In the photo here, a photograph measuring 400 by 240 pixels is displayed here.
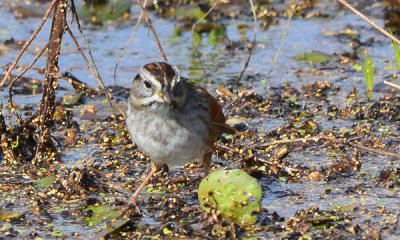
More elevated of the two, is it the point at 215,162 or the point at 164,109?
the point at 164,109

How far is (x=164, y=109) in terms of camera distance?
18.1 ft

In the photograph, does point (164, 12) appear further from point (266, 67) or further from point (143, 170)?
point (143, 170)

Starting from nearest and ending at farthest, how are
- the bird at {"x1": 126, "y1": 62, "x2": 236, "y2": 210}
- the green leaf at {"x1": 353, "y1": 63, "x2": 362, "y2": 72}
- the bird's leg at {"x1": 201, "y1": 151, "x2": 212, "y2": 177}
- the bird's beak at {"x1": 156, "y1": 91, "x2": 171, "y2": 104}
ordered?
the bird's beak at {"x1": 156, "y1": 91, "x2": 171, "y2": 104}, the bird at {"x1": 126, "y1": 62, "x2": 236, "y2": 210}, the bird's leg at {"x1": 201, "y1": 151, "x2": 212, "y2": 177}, the green leaf at {"x1": 353, "y1": 63, "x2": 362, "y2": 72}

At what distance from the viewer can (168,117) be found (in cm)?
554

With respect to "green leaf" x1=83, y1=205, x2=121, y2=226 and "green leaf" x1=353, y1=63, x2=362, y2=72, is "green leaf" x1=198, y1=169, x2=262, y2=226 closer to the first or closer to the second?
"green leaf" x1=83, y1=205, x2=121, y2=226

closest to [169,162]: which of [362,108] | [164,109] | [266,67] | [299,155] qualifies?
[164,109]

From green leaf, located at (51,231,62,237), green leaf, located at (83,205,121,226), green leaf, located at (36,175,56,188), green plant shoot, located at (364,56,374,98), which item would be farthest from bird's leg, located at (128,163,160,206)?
green plant shoot, located at (364,56,374,98)

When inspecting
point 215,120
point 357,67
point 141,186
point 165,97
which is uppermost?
point 165,97

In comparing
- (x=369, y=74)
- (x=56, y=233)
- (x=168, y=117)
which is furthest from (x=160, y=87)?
(x=369, y=74)

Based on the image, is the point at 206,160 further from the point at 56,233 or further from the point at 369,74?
the point at 369,74

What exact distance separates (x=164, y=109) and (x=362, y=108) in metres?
3.08

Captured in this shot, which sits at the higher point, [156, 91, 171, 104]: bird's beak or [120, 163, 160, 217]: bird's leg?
[156, 91, 171, 104]: bird's beak

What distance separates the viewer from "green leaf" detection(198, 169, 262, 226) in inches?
211

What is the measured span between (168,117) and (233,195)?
27.1 inches
